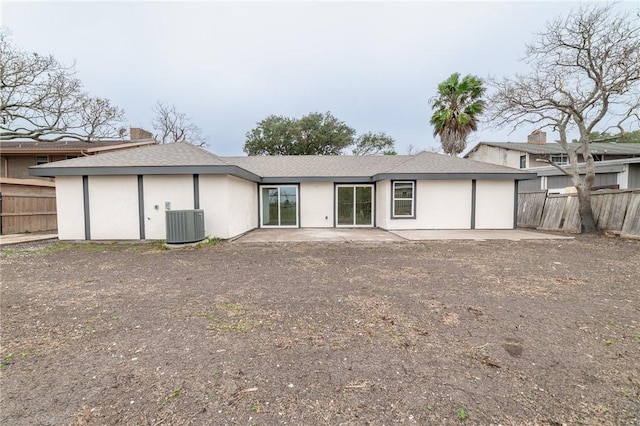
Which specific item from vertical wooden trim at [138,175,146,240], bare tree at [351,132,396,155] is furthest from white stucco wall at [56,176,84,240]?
bare tree at [351,132,396,155]

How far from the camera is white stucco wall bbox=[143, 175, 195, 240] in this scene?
964 cm

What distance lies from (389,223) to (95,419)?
11.3 m

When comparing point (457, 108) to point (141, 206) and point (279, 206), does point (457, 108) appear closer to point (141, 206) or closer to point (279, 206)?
point (279, 206)

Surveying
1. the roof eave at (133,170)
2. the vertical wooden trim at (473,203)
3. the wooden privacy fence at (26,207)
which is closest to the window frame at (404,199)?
the vertical wooden trim at (473,203)

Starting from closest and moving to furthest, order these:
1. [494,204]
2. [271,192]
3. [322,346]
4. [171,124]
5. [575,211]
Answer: [322,346] → [575,211] → [494,204] → [271,192] → [171,124]

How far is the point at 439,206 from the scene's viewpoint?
1224 centimetres

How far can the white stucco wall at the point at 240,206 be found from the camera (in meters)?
9.87

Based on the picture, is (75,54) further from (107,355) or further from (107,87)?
(107,355)

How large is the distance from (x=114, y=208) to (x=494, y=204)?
47.6 ft

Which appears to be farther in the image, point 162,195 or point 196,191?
point 162,195

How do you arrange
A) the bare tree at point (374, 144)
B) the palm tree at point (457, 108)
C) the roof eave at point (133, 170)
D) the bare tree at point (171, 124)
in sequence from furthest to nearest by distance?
the bare tree at point (374, 144)
the bare tree at point (171, 124)
the palm tree at point (457, 108)
the roof eave at point (133, 170)

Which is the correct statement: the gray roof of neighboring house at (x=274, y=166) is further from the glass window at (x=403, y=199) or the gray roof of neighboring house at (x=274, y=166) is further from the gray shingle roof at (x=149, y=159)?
the glass window at (x=403, y=199)

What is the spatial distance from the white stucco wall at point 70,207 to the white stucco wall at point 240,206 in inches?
162

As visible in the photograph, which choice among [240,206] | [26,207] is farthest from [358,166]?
[26,207]
